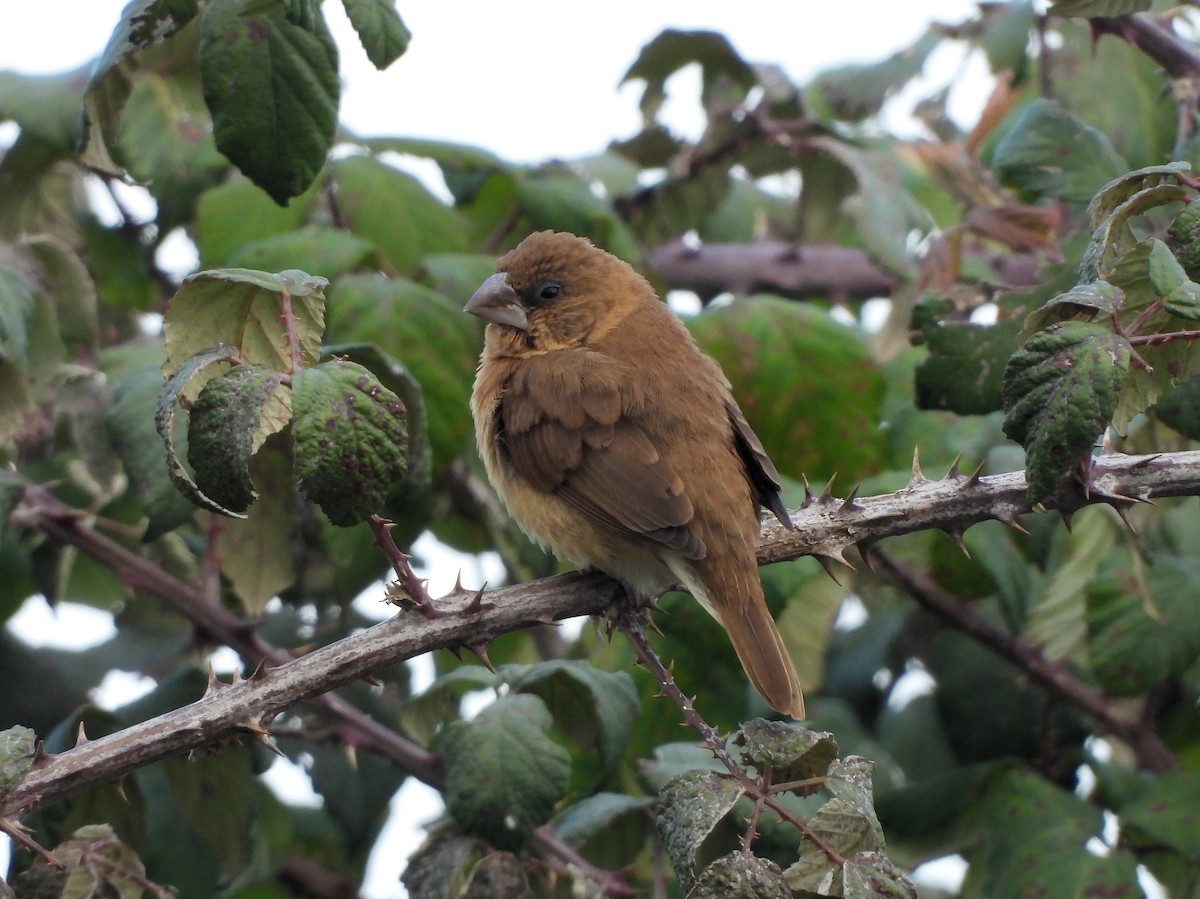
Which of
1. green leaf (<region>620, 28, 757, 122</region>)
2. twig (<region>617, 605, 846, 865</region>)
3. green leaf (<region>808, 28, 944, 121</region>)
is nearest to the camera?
twig (<region>617, 605, 846, 865</region>)

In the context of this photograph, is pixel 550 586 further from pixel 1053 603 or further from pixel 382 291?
pixel 1053 603

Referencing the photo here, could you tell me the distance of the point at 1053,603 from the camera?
3.82m

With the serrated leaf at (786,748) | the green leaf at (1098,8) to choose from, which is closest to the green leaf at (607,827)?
the serrated leaf at (786,748)

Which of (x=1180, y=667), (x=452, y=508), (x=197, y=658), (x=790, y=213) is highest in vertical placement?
(x=790, y=213)

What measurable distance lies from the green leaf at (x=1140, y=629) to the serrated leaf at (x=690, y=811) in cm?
148

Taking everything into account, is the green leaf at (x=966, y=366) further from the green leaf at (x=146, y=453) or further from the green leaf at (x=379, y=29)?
the green leaf at (x=146, y=453)

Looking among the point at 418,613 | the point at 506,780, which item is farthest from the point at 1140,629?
the point at 418,613

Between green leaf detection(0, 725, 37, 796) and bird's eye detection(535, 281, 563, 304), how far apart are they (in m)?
2.16

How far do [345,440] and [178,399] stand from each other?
0.33m

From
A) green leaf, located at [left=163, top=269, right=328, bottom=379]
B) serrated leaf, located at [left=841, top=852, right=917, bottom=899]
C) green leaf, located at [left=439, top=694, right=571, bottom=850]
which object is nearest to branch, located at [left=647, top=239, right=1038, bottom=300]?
green leaf, located at [left=439, top=694, right=571, bottom=850]

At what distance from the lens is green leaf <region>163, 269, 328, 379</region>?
2420mm

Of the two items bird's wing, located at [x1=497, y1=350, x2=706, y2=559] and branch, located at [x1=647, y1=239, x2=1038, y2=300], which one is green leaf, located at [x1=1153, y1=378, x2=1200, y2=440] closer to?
bird's wing, located at [x1=497, y1=350, x2=706, y2=559]

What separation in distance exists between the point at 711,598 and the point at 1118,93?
2.10 m

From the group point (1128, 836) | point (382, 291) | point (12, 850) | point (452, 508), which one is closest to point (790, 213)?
point (452, 508)
